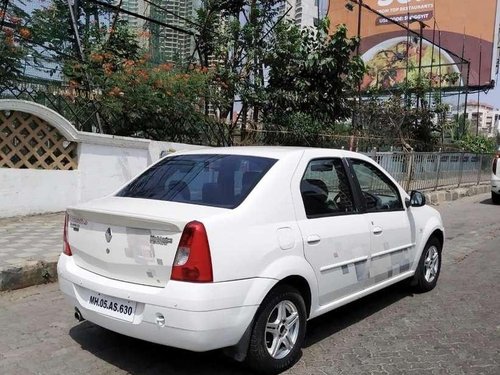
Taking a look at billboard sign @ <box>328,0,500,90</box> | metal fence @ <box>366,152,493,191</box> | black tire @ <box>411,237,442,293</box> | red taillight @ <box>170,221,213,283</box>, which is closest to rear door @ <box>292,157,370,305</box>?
red taillight @ <box>170,221,213,283</box>

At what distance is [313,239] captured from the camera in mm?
4055

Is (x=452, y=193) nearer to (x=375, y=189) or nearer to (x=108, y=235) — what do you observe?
(x=375, y=189)

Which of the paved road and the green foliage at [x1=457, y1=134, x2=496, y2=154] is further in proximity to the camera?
the green foliage at [x1=457, y1=134, x2=496, y2=154]

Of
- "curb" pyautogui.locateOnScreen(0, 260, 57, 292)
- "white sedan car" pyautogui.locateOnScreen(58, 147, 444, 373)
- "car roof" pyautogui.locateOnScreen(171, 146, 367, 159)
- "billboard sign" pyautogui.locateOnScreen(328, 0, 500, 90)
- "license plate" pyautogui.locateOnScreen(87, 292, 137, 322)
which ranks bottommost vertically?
"curb" pyautogui.locateOnScreen(0, 260, 57, 292)

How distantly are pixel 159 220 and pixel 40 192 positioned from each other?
6185 mm

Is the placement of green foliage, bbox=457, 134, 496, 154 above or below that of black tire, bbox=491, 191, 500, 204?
above

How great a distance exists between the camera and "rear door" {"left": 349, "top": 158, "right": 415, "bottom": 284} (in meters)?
4.88

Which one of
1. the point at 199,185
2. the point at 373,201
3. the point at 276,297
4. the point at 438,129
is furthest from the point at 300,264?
the point at 438,129

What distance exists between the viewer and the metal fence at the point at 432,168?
577 inches

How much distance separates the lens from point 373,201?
512 cm

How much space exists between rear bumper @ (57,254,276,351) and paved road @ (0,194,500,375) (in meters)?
0.56

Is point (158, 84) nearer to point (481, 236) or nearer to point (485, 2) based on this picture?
point (481, 236)

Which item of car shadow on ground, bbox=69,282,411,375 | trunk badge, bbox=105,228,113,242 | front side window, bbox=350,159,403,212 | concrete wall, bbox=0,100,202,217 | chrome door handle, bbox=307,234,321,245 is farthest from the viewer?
concrete wall, bbox=0,100,202,217

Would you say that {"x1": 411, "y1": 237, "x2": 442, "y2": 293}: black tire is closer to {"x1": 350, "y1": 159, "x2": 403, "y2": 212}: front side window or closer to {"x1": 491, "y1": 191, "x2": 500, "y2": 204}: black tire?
{"x1": 350, "y1": 159, "x2": 403, "y2": 212}: front side window
